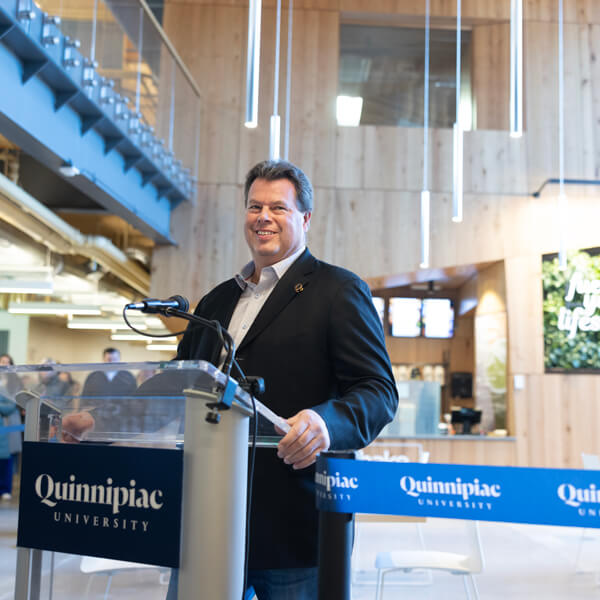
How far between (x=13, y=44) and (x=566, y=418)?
7.42m

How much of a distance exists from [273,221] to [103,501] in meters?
0.88

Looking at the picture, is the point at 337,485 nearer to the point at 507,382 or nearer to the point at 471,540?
the point at 471,540

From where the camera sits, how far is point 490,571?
17.2ft

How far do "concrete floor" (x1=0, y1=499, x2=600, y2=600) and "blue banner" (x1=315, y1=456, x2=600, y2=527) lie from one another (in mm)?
2400

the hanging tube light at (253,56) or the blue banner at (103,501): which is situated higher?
the hanging tube light at (253,56)

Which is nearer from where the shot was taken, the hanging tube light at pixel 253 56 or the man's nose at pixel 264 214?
the man's nose at pixel 264 214

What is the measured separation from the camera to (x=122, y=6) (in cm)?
611

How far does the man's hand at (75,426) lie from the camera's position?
130 centimetres

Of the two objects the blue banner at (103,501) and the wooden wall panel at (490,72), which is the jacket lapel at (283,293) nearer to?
Result: the blue banner at (103,501)

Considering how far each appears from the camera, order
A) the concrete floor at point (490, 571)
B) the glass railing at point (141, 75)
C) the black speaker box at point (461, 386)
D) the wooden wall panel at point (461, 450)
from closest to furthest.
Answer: the concrete floor at point (490, 571) < the glass railing at point (141, 75) < the wooden wall panel at point (461, 450) < the black speaker box at point (461, 386)

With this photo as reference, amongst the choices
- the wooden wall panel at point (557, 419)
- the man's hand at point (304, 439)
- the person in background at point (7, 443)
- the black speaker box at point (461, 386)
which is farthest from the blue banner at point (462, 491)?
the black speaker box at point (461, 386)

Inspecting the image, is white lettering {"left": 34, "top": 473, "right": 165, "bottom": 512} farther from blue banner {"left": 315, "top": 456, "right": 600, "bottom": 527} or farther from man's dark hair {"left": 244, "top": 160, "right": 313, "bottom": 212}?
man's dark hair {"left": 244, "top": 160, "right": 313, "bottom": 212}

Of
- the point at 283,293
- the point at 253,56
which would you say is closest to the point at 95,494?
the point at 283,293

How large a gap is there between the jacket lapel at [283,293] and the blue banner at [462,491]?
43 cm
